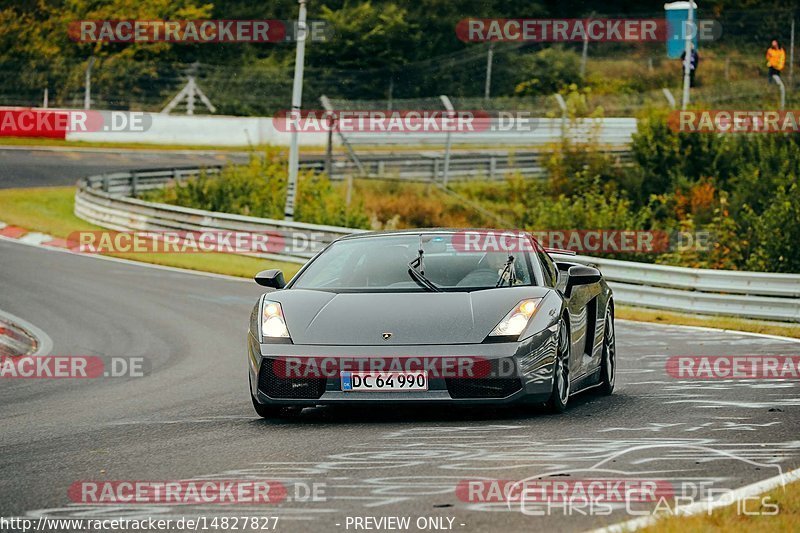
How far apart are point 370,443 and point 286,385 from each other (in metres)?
1.16

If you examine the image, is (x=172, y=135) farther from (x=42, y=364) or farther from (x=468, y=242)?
(x=468, y=242)

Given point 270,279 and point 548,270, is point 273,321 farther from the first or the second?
point 548,270

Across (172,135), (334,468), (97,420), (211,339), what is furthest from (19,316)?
(172,135)

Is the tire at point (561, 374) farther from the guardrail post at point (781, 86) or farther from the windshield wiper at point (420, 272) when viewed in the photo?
the guardrail post at point (781, 86)

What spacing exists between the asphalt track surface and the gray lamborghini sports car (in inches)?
9.4

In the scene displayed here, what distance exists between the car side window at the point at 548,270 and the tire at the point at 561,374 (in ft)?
1.64

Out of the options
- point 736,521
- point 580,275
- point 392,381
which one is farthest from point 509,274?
point 736,521

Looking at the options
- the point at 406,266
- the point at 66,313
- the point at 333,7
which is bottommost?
the point at 66,313

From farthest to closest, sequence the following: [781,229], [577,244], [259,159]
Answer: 1. [259,159]
2. [577,244]
3. [781,229]

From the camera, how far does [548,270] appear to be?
10109 millimetres

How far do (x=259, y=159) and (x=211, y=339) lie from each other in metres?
22.7

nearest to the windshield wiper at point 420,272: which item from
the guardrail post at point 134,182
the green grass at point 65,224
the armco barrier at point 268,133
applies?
the green grass at point 65,224

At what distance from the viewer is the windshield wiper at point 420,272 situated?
30.5ft

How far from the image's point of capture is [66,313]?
1852cm
